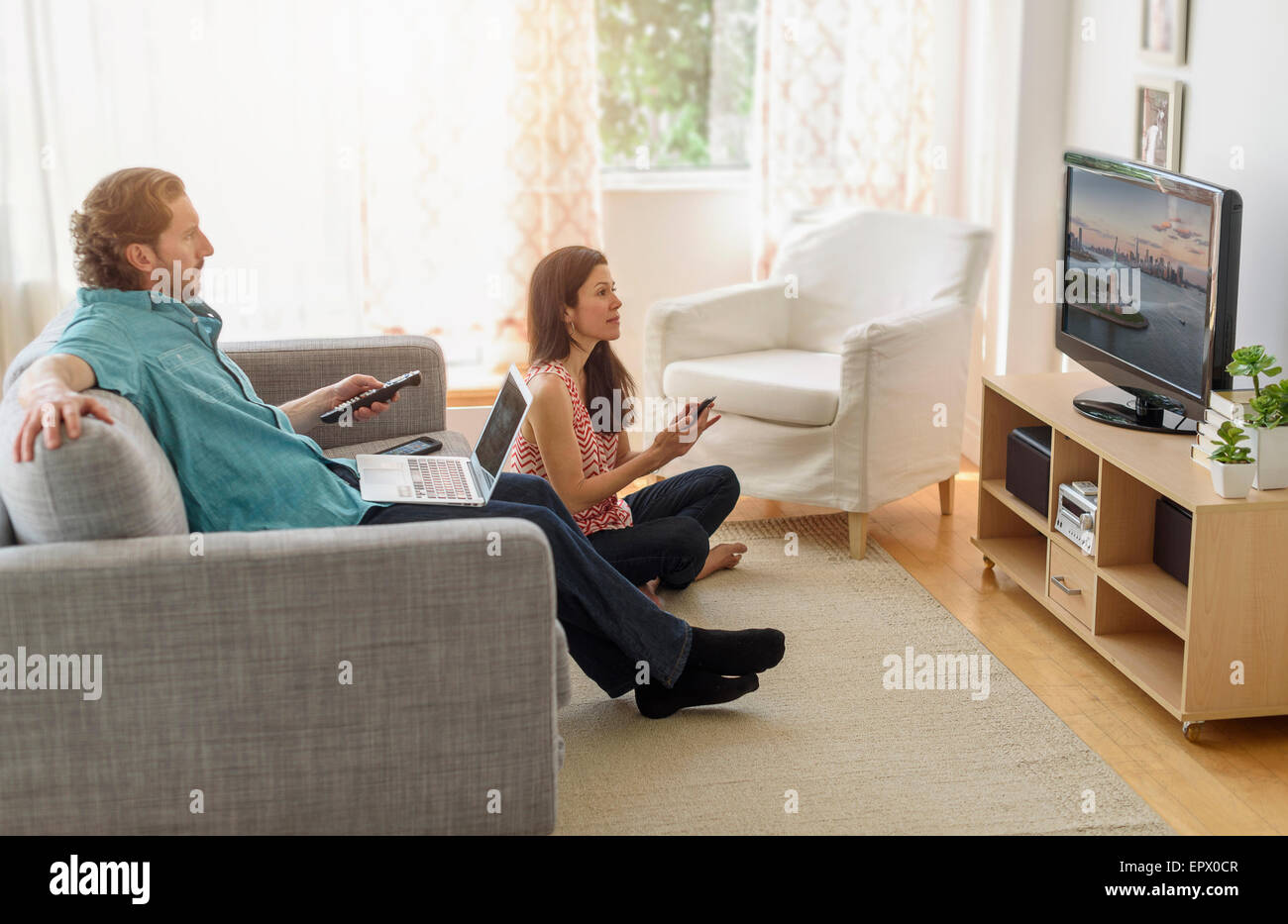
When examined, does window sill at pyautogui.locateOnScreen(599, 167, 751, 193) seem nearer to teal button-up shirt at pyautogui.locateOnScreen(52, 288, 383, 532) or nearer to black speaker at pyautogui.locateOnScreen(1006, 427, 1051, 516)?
black speaker at pyautogui.locateOnScreen(1006, 427, 1051, 516)

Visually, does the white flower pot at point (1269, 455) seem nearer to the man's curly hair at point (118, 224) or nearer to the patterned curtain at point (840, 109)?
the man's curly hair at point (118, 224)

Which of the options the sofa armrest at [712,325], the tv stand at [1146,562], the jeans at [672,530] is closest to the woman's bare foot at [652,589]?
the jeans at [672,530]

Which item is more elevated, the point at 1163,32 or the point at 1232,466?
the point at 1163,32

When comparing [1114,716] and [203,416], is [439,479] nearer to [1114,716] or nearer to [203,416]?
[203,416]

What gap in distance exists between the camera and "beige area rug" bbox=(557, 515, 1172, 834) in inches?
94.2

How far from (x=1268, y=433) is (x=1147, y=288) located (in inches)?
21.9

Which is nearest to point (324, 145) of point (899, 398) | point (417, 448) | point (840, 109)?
point (840, 109)

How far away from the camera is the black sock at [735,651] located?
105 inches

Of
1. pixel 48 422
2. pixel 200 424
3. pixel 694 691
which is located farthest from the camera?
pixel 694 691

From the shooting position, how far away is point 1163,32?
3.44 meters

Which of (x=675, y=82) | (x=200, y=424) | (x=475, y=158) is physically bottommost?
(x=200, y=424)

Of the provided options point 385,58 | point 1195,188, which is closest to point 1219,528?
point 1195,188

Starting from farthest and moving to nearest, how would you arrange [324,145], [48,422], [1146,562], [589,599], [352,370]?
[324,145] < [352,370] < [1146,562] < [589,599] < [48,422]

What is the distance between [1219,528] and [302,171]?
3111 millimetres
